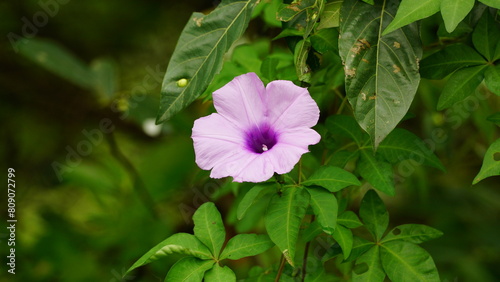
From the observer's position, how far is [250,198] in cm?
87

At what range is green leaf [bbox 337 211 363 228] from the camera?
922 mm

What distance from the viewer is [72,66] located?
6.90 ft

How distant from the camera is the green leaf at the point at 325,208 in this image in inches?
32.2

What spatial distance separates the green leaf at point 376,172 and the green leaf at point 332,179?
93mm

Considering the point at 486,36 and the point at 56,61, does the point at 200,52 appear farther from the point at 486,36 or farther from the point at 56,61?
the point at 56,61

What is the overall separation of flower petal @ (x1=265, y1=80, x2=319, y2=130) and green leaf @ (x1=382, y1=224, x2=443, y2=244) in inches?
10.3

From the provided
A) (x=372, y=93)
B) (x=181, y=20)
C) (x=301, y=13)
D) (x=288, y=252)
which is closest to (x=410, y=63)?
(x=372, y=93)

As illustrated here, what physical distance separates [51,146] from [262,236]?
7.01 ft

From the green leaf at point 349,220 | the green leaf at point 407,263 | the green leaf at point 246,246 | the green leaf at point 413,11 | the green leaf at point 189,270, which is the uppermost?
the green leaf at point 413,11

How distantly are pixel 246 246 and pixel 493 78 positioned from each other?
500mm
